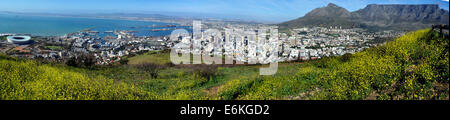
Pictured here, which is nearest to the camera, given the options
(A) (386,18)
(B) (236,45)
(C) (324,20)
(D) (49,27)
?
(A) (386,18)

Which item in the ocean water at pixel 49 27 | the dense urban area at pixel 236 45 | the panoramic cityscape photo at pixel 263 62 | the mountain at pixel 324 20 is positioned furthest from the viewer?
the ocean water at pixel 49 27

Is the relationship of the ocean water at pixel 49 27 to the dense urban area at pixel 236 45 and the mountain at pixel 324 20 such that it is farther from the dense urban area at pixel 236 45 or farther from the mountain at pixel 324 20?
the mountain at pixel 324 20

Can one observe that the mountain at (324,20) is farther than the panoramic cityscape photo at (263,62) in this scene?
Yes

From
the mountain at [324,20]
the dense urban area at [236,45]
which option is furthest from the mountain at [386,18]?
the dense urban area at [236,45]

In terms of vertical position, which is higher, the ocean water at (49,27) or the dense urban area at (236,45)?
the ocean water at (49,27)

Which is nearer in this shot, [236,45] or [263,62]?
[263,62]

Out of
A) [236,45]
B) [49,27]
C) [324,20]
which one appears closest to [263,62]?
[236,45]

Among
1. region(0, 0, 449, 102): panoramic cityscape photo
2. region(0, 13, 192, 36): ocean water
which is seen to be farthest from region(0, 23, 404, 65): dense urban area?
region(0, 13, 192, 36): ocean water

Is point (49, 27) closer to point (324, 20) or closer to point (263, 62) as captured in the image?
point (263, 62)

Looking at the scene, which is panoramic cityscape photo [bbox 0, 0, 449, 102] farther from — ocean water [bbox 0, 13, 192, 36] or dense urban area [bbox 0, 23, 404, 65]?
ocean water [bbox 0, 13, 192, 36]
